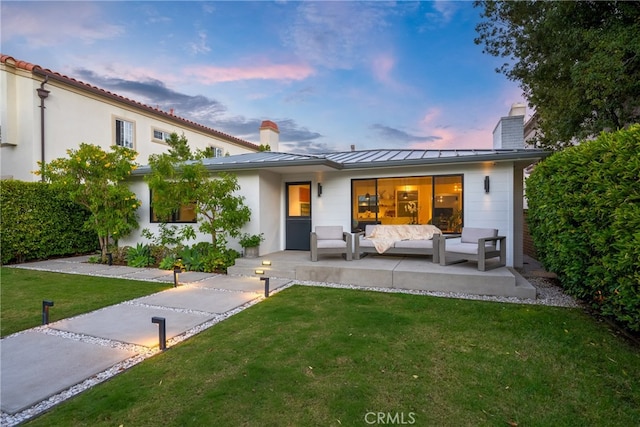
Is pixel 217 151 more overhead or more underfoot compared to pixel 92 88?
more underfoot

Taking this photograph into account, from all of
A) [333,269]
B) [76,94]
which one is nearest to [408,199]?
[333,269]

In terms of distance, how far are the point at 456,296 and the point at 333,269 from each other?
7.45 feet

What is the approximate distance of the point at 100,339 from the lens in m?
3.58

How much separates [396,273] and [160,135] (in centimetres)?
1329

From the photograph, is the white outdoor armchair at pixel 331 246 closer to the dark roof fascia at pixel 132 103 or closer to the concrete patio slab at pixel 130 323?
the concrete patio slab at pixel 130 323

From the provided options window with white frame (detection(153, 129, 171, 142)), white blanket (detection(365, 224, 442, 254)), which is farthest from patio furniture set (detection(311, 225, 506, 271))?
window with white frame (detection(153, 129, 171, 142))

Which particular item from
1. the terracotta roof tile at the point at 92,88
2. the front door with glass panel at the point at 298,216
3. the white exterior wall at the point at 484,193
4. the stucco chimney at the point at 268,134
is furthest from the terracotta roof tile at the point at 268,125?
the white exterior wall at the point at 484,193

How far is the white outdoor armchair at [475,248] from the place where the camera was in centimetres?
577

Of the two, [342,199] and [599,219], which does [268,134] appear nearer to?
[342,199]

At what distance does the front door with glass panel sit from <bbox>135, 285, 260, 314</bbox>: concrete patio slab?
350 cm

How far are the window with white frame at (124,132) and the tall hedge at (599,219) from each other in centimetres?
1424

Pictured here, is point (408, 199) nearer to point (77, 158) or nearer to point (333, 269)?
point (333, 269)

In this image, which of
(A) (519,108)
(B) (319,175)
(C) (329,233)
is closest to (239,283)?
(C) (329,233)

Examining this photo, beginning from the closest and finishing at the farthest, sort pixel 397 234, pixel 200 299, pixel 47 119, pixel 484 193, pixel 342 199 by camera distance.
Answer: pixel 200 299 < pixel 484 193 < pixel 397 234 < pixel 342 199 < pixel 47 119
